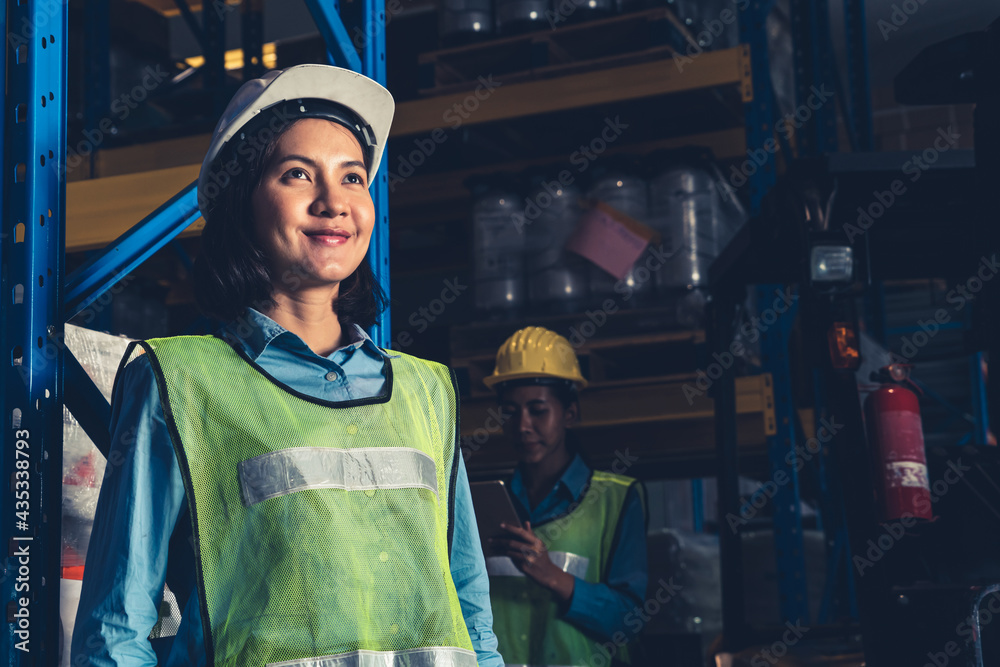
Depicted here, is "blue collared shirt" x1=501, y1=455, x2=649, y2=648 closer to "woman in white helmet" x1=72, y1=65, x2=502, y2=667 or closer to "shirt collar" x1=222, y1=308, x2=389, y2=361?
"woman in white helmet" x1=72, y1=65, x2=502, y2=667

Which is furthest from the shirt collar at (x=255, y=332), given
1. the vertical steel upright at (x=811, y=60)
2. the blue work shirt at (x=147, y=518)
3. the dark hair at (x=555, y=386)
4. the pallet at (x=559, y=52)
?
the vertical steel upright at (x=811, y=60)

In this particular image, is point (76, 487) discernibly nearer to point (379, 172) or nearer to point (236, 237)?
point (236, 237)

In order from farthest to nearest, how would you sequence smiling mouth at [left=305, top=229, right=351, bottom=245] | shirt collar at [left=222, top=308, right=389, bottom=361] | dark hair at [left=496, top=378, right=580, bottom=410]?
dark hair at [left=496, top=378, right=580, bottom=410] < smiling mouth at [left=305, top=229, right=351, bottom=245] < shirt collar at [left=222, top=308, right=389, bottom=361]

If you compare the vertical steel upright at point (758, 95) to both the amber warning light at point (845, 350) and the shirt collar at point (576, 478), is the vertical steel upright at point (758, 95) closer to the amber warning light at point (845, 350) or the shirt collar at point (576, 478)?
the shirt collar at point (576, 478)

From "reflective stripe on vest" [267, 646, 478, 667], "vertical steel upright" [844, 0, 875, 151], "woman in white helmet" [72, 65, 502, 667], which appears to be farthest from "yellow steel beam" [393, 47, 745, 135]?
"reflective stripe on vest" [267, 646, 478, 667]

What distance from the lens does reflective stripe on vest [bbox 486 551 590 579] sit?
396cm

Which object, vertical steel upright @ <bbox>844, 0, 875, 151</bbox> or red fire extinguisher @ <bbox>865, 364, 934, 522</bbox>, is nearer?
red fire extinguisher @ <bbox>865, 364, 934, 522</bbox>

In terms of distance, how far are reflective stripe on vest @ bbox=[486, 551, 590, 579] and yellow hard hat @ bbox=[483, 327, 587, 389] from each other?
82cm

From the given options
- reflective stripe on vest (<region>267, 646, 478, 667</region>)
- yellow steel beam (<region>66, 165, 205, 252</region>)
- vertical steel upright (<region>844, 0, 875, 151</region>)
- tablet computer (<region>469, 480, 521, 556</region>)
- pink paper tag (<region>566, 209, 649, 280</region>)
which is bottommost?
reflective stripe on vest (<region>267, 646, 478, 667</region>)

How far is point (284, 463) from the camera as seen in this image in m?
1.68

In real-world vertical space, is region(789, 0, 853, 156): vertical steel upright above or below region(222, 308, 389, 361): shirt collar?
above

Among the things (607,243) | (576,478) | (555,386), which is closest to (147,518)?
(576,478)

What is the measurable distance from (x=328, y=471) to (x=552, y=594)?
227cm

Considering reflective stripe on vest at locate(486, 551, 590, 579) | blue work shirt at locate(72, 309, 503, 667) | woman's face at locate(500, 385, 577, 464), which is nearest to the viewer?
blue work shirt at locate(72, 309, 503, 667)
